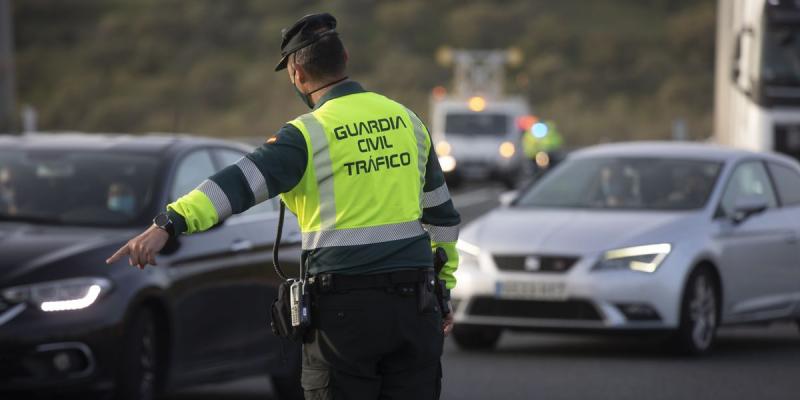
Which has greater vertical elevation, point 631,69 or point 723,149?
point 723,149

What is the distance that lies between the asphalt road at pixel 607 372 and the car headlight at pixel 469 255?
22.7 inches

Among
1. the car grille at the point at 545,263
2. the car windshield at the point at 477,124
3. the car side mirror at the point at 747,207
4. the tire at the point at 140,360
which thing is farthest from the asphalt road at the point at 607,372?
the car windshield at the point at 477,124

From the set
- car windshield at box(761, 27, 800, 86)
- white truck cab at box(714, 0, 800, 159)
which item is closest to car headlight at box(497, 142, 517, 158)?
white truck cab at box(714, 0, 800, 159)

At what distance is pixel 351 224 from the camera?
5.22 m

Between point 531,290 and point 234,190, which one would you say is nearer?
point 234,190

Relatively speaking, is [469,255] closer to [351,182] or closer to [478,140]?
[351,182]

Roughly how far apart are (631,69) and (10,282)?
8715 cm

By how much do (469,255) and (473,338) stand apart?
605mm

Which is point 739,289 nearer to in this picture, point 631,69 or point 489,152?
point 489,152

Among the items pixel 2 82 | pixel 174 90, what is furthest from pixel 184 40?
pixel 2 82

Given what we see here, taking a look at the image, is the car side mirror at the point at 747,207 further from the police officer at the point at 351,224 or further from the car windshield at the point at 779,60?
the car windshield at the point at 779,60

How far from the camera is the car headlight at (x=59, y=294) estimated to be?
797 cm

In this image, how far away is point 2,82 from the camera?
34.6 m

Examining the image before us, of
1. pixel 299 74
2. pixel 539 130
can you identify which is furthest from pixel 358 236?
pixel 539 130
